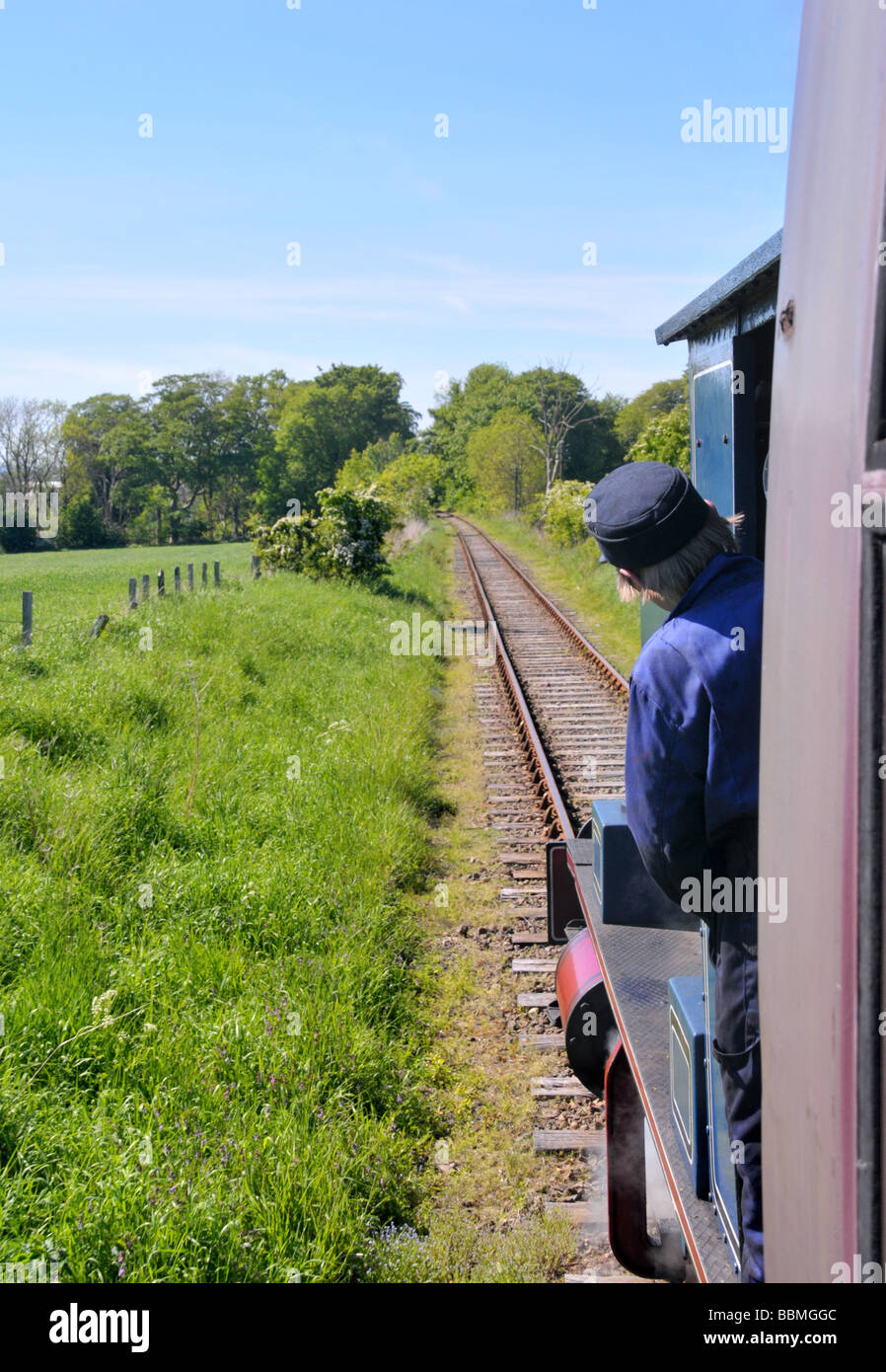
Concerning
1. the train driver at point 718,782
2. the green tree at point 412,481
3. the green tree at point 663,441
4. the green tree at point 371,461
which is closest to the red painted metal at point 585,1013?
the train driver at point 718,782

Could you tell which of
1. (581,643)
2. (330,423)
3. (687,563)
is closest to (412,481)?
(581,643)

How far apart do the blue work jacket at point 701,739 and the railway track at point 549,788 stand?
6.12 feet

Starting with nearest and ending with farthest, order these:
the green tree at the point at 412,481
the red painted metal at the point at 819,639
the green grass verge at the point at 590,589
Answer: the red painted metal at the point at 819,639 → the green grass verge at the point at 590,589 → the green tree at the point at 412,481

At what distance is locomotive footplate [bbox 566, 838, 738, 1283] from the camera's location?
2301 mm

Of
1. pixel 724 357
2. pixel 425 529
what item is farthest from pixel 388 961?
pixel 425 529

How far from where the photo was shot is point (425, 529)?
46.3 meters

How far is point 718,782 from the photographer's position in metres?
2.10

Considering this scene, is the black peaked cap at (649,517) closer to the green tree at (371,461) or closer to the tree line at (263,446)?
the green tree at (371,461)

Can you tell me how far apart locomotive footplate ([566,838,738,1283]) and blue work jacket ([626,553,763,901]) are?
0.80 meters

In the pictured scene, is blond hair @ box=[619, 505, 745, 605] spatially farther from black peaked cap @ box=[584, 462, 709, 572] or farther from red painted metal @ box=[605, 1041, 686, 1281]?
red painted metal @ box=[605, 1041, 686, 1281]

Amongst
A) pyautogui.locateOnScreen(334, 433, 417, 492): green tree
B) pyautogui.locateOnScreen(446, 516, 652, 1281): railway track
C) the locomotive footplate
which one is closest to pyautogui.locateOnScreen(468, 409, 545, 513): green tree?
pyautogui.locateOnScreen(334, 433, 417, 492): green tree

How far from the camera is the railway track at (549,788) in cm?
401

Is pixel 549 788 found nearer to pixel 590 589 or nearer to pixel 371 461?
pixel 590 589
